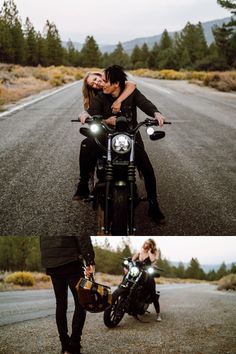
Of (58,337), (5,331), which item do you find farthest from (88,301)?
(5,331)

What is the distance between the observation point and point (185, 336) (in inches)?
133

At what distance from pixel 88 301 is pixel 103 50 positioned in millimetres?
1608

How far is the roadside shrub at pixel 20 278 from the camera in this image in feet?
10.6

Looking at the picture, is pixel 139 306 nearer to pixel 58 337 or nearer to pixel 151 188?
pixel 58 337

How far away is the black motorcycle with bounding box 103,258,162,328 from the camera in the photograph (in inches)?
136

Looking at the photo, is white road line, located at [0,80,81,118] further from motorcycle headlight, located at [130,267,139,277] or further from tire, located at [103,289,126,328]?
tire, located at [103,289,126,328]

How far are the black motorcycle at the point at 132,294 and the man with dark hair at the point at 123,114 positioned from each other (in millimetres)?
438

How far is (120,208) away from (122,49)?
103 centimetres

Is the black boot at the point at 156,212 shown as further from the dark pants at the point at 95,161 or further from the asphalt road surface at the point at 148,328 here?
the asphalt road surface at the point at 148,328

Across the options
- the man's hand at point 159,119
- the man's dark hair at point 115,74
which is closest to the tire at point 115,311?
the man's hand at point 159,119

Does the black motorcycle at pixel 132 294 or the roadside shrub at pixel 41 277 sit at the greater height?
the roadside shrub at pixel 41 277

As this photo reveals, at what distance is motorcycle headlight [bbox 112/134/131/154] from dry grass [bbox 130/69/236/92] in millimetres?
556

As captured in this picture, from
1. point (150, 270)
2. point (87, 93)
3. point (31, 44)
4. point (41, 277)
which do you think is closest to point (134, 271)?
point (150, 270)

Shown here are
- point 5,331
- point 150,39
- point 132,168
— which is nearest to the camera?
point 132,168
